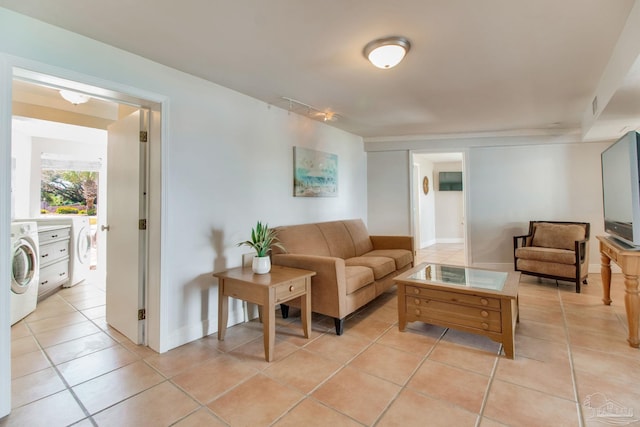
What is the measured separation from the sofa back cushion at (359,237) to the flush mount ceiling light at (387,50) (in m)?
2.29

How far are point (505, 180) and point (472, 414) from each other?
4.14 metres

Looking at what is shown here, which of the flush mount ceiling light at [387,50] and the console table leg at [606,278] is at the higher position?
the flush mount ceiling light at [387,50]

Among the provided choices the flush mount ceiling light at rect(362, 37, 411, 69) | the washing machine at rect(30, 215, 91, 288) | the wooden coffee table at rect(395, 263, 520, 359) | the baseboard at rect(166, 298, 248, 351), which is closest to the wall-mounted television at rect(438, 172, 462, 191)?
the wooden coffee table at rect(395, 263, 520, 359)

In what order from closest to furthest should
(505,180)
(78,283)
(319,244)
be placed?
(319,244) < (78,283) < (505,180)

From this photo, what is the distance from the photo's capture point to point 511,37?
1.92 m

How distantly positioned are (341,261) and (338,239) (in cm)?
110

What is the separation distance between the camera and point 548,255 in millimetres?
3662

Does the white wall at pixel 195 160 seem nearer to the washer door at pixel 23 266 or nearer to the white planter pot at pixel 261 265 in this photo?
the white planter pot at pixel 261 265

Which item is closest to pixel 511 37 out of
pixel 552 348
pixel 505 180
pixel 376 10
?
pixel 376 10

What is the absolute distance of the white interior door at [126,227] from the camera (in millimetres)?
2371

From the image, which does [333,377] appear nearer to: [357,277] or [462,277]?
[357,277]

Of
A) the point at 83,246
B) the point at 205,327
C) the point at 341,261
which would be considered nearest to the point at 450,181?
the point at 341,261

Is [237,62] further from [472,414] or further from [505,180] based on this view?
[505,180]

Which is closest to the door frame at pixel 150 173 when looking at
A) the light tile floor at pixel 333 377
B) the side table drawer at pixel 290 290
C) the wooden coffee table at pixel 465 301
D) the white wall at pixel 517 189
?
the light tile floor at pixel 333 377
